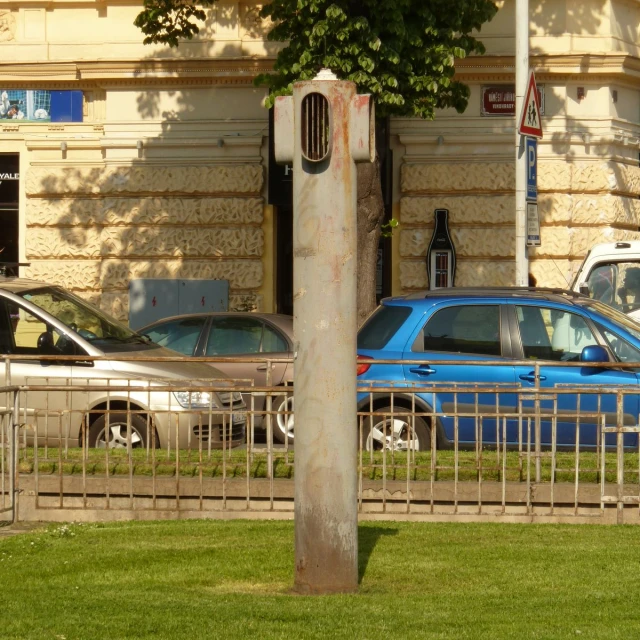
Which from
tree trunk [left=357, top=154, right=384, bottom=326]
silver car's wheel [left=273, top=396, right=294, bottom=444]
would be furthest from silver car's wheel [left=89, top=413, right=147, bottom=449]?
tree trunk [left=357, top=154, right=384, bottom=326]

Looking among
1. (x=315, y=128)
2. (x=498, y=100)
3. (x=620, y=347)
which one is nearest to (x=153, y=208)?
(x=498, y=100)

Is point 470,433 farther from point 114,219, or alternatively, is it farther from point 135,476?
point 114,219

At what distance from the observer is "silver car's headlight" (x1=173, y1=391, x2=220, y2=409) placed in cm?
975

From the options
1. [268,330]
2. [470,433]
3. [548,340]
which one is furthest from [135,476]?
[268,330]

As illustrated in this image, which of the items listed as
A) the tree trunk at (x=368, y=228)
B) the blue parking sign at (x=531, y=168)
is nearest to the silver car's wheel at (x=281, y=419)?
the blue parking sign at (x=531, y=168)

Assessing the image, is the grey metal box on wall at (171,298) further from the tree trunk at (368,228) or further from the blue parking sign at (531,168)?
the blue parking sign at (531,168)

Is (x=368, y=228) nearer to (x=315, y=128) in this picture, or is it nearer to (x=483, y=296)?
(x=483, y=296)

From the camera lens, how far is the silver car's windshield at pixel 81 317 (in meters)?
12.9

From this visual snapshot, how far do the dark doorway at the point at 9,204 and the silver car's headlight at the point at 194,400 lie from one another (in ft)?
39.1

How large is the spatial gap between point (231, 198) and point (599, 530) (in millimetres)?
12708

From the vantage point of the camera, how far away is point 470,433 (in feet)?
31.1

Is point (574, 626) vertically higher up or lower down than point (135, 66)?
lower down

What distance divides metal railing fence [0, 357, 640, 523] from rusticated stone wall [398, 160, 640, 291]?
10597 mm

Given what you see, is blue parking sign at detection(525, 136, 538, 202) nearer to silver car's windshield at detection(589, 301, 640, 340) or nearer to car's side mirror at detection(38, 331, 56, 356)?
silver car's windshield at detection(589, 301, 640, 340)
